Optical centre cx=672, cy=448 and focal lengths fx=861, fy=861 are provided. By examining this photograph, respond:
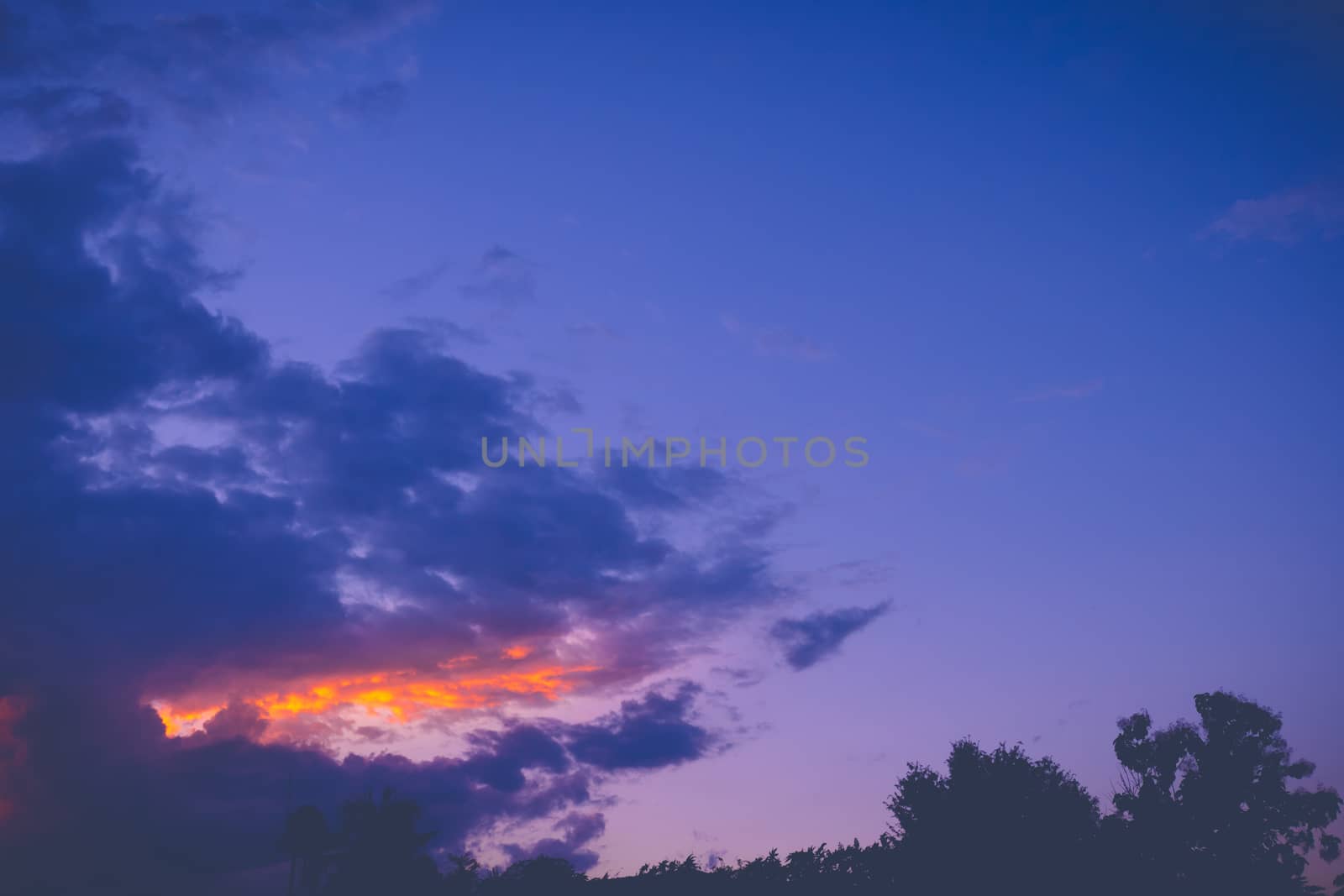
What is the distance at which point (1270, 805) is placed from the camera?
6059 centimetres

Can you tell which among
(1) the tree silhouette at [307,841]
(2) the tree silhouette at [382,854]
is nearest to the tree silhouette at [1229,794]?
(2) the tree silhouette at [382,854]

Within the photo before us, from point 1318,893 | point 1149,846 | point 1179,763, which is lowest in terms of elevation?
point 1318,893

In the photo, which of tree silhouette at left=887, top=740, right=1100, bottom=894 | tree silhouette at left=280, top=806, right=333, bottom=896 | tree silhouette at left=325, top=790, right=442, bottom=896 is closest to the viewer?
tree silhouette at left=887, top=740, right=1100, bottom=894

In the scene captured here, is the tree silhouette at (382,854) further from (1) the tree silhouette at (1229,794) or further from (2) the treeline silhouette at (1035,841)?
(1) the tree silhouette at (1229,794)

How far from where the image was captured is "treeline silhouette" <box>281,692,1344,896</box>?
46625 millimetres

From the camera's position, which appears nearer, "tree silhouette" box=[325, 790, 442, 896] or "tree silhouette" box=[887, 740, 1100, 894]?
"tree silhouette" box=[887, 740, 1100, 894]

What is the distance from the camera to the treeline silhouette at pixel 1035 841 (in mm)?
46625

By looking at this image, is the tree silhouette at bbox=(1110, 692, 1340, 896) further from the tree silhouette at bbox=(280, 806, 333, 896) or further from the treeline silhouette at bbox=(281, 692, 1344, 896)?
the tree silhouette at bbox=(280, 806, 333, 896)

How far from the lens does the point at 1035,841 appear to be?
4672 cm

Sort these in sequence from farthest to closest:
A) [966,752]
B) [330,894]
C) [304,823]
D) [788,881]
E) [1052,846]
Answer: [304,823]
[330,894]
[966,752]
[788,881]
[1052,846]

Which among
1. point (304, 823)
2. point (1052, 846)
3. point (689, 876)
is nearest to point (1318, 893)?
point (1052, 846)

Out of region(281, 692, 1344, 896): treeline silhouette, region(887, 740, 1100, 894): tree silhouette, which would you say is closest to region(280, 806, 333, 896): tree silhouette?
A: region(281, 692, 1344, 896): treeline silhouette

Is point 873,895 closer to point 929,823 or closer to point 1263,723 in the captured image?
point 929,823

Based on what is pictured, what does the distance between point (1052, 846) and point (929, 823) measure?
698 cm
